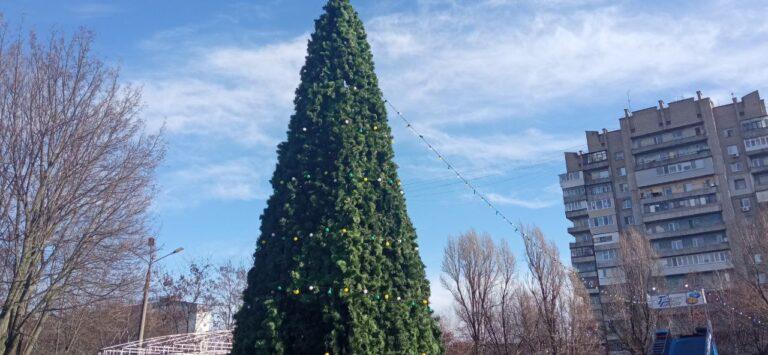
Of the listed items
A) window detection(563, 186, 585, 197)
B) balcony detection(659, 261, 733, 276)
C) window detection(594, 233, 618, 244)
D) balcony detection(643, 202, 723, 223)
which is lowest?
balcony detection(659, 261, 733, 276)

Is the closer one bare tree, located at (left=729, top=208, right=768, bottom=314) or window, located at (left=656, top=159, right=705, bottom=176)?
bare tree, located at (left=729, top=208, right=768, bottom=314)

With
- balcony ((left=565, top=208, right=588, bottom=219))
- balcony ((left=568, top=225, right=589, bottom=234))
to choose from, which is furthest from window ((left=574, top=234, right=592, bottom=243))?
balcony ((left=565, top=208, right=588, bottom=219))

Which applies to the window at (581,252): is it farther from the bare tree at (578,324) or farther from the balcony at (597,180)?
the bare tree at (578,324)

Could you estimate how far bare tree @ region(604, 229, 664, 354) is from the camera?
28.6m

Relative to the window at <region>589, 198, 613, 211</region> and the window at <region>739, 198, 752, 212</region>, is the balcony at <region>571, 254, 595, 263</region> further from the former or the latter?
the window at <region>739, 198, 752, 212</region>

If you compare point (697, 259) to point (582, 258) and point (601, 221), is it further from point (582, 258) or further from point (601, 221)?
point (582, 258)

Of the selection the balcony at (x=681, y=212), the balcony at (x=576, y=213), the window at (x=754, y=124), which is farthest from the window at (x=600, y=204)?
the window at (x=754, y=124)

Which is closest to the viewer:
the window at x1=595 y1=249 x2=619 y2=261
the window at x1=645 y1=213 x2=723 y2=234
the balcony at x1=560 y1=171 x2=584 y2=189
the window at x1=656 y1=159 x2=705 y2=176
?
the window at x1=645 y1=213 x2=723 y2=234

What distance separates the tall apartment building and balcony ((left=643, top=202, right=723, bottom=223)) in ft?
0.22

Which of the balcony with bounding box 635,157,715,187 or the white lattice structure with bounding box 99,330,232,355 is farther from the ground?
the balcony with bounding box 635,157,715,187

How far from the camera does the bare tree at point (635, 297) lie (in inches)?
1128

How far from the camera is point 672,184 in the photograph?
4588 cm

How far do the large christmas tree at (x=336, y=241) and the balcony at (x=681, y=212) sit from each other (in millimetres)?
42049

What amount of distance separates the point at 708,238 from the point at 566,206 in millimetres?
11249
